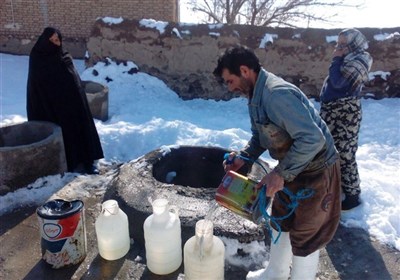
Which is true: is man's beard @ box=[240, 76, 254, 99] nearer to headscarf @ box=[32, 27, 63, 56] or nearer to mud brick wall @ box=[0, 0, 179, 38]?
headscarf @ box=[32, 27, 63, 56]

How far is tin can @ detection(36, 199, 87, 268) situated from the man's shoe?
2461mm

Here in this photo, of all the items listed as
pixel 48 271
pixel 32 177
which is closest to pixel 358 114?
pixel 48 271

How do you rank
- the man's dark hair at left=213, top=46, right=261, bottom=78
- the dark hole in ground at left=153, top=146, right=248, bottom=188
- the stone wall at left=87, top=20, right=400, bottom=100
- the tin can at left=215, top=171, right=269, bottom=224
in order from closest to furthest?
the man's dark hair at left=213, top=46, right=261, bottom=78 → the tin can at left=215, top=171, right=269, bottom=224 → the dark hole in ground at left=153, top=146, right=248, bottom=188 → the stone wall at left=87, top=20, right=400, bottom=100

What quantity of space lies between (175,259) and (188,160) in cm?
145

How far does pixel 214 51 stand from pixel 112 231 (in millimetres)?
5380

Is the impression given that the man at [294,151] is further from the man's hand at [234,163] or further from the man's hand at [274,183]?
the man's hand at [234,163]

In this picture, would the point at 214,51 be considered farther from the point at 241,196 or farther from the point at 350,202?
the point at 241,196

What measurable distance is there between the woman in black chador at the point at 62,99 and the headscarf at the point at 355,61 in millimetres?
2893

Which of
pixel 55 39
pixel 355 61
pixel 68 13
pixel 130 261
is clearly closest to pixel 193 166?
pixel 130 261

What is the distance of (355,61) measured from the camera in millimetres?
3623

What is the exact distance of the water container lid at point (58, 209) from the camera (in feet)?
9.75

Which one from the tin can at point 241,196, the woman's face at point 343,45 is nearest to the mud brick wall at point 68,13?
the woman's face at point 343,45

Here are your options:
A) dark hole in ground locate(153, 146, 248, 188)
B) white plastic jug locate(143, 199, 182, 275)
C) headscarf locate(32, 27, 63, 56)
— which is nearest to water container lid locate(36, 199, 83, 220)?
white plastic jug locate(143, 199, 182, 275)

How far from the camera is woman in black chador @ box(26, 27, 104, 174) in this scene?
4586 millimetres
